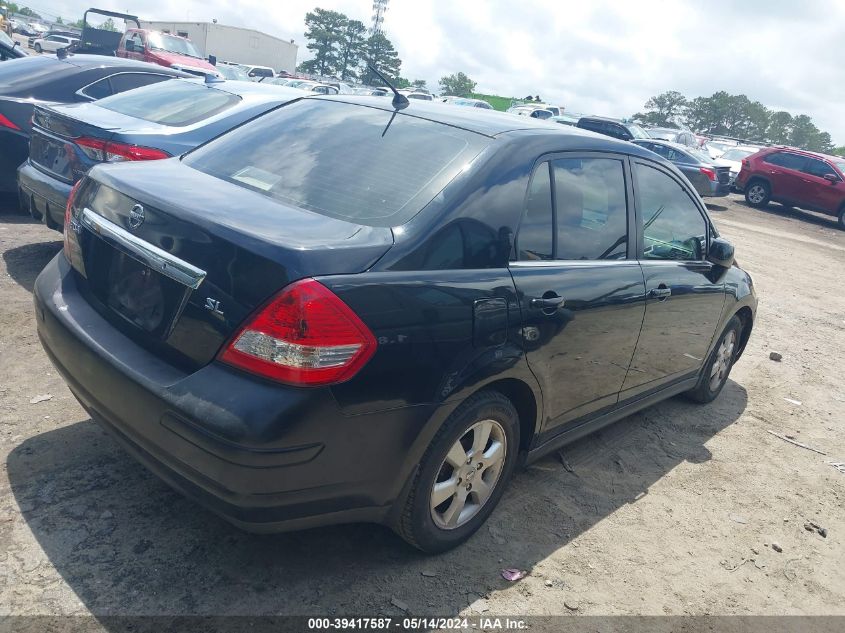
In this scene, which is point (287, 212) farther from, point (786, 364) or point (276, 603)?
point (786, 364)

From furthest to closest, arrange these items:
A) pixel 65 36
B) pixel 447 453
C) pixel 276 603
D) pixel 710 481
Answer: pixel 65 36 → pixel 710 481 → pixel 447 453 → pixel 276 603

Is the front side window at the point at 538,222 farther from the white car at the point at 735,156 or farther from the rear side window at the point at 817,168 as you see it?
the white car at the point at 735,156

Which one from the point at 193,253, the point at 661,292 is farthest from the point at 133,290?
the point at 661,292

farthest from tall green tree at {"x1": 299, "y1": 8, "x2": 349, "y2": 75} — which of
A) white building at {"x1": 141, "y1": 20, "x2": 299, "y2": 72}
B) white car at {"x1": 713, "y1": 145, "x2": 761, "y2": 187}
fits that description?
white car at {"x1": 713, "y1": 145, "x2": 761, "y2": 187}

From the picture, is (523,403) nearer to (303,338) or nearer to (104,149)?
(303,338)

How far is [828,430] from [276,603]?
449 cm

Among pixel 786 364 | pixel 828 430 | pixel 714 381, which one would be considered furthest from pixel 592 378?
pixel 786 364

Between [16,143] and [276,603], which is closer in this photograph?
[276,603]

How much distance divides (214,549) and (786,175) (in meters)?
21.0

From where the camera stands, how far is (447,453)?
278 centimetres

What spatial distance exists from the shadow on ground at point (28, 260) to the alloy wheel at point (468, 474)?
12.3ft

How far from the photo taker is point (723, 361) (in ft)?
17.8

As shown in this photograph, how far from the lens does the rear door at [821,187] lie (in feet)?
63.4

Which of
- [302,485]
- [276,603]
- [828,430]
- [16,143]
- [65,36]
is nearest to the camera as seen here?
[302,485]
